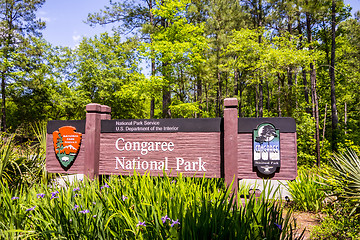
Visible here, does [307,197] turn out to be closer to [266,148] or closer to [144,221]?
[266,148]

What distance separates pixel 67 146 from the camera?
14.4 ft

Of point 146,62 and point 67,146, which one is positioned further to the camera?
point 146,62

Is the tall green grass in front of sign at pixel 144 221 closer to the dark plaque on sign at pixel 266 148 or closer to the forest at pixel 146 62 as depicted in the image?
the dark plaque on sign at pixel 266 148

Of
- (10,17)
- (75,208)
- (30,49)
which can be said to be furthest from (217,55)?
(75,208)

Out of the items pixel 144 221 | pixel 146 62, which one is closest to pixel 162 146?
pixel 144 221

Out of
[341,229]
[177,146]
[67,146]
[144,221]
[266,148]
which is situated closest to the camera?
[144,221]

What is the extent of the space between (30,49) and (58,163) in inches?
777

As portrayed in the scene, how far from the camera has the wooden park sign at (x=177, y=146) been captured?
3707 millimetres

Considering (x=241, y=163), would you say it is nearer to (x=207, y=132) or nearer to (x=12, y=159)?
(x=207, y=132)

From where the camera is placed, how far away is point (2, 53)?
59.4ft

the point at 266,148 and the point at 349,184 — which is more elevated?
the point at 266,148

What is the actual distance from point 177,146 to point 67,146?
2.00 metres

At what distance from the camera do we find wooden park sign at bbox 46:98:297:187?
3.71 m

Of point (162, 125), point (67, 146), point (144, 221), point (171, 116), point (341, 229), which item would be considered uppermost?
point (171, 116)
